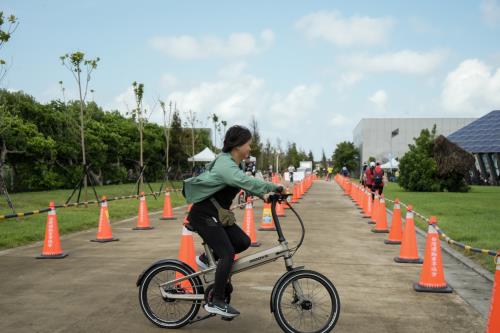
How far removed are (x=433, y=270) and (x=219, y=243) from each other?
136 inches

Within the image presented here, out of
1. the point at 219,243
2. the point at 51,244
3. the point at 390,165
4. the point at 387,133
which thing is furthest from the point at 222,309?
the point at 387,133

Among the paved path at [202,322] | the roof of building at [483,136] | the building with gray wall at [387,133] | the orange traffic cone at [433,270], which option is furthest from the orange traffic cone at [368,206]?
the building with gray wall at [387,133]

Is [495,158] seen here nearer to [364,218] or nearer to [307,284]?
[364,218]

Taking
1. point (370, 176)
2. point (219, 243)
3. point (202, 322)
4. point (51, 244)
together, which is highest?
point (370, 176)

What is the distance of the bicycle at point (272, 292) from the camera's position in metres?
5.01

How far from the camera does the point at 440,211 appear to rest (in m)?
19.4

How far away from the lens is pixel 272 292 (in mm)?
5004

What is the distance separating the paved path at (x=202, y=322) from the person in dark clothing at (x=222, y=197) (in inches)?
25.7

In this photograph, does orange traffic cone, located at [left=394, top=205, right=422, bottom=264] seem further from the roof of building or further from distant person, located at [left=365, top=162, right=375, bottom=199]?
the roof of building

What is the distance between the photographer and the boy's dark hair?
→ 520cm

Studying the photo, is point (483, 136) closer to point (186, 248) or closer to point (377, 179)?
point (377, 179)

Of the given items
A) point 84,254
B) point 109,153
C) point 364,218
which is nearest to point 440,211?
point 364,218

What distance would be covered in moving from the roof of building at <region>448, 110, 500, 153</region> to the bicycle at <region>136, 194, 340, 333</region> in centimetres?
6111

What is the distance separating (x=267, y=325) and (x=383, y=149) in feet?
350
